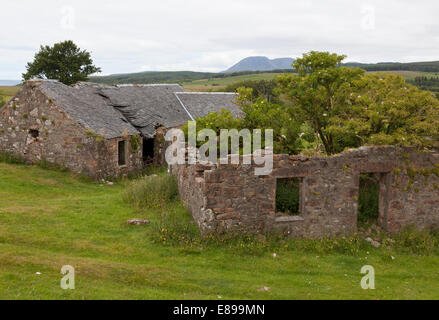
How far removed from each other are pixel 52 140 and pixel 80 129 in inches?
74.0

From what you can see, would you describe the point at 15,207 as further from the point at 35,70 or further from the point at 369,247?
the point at 35,70

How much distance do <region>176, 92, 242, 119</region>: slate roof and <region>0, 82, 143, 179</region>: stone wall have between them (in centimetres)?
916

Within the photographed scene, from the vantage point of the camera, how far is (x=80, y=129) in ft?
64.5

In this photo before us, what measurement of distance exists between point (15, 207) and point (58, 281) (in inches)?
259

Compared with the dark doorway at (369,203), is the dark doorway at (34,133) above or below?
above

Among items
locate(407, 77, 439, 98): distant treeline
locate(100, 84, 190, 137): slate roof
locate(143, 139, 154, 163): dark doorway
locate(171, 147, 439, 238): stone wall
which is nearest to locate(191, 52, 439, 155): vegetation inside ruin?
locate(171, 147, 439, 238): stone wall

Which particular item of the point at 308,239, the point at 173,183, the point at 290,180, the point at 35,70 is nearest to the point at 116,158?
the point at 173,183

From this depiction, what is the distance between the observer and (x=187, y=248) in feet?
35.3

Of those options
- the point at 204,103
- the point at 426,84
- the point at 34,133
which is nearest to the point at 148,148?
the point at 34,133

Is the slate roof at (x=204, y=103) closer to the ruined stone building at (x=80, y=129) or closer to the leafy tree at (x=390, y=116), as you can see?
the ruined stone building at (x=80, y=129)

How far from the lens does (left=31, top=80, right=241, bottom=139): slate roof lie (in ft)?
68.0

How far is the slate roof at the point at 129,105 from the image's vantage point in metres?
20.7

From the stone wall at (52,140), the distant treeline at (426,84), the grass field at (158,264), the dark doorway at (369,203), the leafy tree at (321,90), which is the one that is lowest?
the grass field at (158,264)

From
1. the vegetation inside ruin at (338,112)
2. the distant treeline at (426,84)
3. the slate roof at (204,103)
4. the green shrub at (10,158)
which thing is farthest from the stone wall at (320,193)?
the distant treeline at (426,84)
